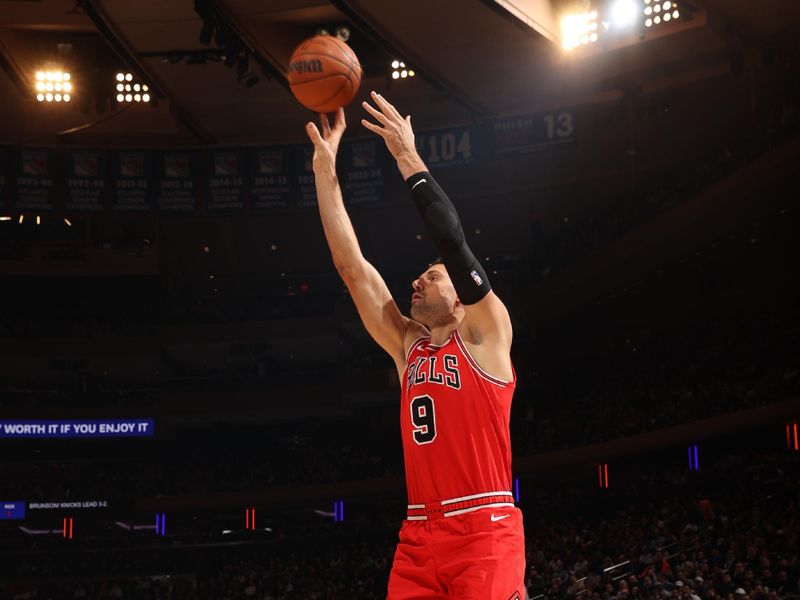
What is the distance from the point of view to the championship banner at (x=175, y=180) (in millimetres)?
30219

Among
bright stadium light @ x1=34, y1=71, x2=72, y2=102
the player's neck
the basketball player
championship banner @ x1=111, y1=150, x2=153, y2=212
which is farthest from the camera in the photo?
championship banner @ x1=111, y1=150, x2=153, y2=212

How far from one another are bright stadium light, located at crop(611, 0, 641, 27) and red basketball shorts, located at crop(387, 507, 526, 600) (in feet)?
64.4

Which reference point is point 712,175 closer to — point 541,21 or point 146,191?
point 541,21

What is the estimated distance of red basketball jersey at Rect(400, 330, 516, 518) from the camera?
502 centimetres

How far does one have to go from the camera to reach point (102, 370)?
118ft

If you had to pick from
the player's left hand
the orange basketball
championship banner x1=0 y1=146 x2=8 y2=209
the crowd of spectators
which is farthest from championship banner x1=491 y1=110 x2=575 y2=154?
the player's left hand

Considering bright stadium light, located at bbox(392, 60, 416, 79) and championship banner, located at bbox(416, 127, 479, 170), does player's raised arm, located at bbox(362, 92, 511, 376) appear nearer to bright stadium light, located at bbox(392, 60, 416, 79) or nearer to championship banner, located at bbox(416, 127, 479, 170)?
bright stadium light, located at bbox(392, 60, 416, 79)

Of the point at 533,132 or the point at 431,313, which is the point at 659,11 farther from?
the point at 431,313

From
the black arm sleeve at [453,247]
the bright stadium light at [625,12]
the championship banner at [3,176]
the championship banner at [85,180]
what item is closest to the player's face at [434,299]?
the black arm sleeve at [453,247]

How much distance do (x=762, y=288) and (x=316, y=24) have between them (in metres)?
13.6

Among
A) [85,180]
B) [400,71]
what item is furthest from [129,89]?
Answer: [400,71]

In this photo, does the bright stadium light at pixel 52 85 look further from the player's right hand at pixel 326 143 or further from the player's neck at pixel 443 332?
the player's neck at pixel 443 332

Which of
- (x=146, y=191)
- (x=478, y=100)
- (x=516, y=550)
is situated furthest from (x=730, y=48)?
(x=516, y=550)

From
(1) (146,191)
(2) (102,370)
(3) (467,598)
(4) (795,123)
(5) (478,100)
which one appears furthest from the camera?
(2) (102,370)
